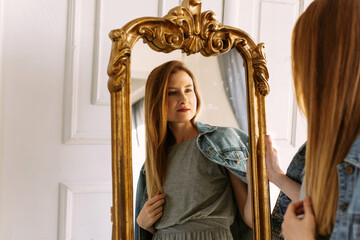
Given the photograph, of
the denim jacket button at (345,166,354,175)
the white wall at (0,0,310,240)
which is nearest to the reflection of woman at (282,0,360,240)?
the denim jacket button at (345,166,354,175)

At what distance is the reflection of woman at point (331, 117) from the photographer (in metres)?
0.69

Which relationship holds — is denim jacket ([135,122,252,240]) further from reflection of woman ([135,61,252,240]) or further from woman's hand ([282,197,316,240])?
woman's hand ([282,197,316,240])

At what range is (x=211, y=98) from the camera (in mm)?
1166

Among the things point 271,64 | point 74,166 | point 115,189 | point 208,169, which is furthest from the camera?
point 271,64

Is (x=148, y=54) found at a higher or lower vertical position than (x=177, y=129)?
higher

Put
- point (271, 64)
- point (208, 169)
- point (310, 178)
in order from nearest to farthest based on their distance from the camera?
point (310, 178) < point (208, 169) < point (271, 64)

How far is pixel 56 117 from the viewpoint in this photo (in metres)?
1.26

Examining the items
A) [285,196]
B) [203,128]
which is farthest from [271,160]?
[203,128]

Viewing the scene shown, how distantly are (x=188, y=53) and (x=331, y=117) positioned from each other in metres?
0.49

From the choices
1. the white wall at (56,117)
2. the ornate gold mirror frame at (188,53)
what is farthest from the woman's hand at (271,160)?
the white wall at (56,117)

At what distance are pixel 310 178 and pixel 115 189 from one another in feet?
1.59

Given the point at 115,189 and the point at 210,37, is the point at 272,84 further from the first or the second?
the point at 115,189

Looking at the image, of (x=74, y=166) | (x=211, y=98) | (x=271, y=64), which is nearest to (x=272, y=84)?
(x=271, y=64)

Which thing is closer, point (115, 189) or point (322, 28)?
point (322, 28)
